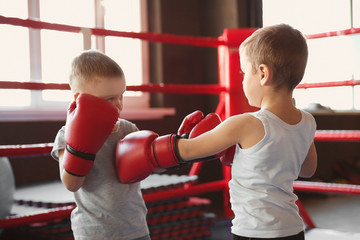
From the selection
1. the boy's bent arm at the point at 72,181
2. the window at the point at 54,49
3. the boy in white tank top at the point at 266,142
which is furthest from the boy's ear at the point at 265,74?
the window at the point at 54,49

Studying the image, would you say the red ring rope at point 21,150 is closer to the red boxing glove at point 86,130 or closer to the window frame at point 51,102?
the red boxing glove at point 86,130

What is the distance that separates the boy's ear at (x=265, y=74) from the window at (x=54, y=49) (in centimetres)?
137

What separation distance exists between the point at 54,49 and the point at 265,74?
75.2 inches

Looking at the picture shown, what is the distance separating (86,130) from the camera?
880 mm

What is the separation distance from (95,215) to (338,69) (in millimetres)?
3057

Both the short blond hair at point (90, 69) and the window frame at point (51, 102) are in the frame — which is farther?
the window frame at point (51, 102)

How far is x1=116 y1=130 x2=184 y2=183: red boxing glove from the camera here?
91 centimetres

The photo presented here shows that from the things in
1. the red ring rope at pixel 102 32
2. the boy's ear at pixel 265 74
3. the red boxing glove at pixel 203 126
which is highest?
the red ring rope at pixel 102 32

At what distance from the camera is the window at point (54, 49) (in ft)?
7.70

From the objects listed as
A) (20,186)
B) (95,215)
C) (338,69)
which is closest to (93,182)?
(95,215)

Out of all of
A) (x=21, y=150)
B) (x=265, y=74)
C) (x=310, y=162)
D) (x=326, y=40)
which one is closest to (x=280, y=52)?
(x=265, y=74)

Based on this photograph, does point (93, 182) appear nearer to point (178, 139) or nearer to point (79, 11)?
point (178, 139)

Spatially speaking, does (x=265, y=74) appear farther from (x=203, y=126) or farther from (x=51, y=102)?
(x=51, y=102)

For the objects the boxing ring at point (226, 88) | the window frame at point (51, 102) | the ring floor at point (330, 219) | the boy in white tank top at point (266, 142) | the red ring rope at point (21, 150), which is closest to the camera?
the boy in white tank top at point (266, 142)
